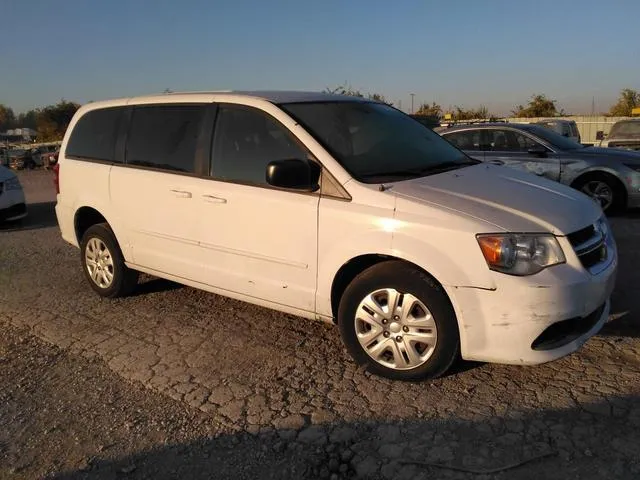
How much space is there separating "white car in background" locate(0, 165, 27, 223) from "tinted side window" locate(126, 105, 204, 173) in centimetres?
601

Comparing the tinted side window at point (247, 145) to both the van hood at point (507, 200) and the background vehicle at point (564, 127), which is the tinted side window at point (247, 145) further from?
the background vehicle at point (564, 127)

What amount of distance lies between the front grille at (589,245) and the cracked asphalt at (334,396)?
2.33 feet

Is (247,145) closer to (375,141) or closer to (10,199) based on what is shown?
(375,141)

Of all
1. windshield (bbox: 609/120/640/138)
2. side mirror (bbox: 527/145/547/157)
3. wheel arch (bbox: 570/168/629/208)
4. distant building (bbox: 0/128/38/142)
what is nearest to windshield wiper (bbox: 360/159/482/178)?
side mirror (bbox: 527/145/547/157)

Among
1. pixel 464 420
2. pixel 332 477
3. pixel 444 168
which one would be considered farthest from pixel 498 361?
pixel 444 168

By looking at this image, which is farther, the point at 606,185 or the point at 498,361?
the point at 606,185

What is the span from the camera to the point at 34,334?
4.67 metres

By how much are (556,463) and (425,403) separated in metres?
0.79

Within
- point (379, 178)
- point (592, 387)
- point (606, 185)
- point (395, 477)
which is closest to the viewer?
point (395, 477)

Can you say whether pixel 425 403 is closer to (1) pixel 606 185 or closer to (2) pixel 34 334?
(2) pixel 34 334

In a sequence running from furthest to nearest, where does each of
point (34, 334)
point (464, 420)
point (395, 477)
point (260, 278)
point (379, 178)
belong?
point (34, 334)
point (260, 278)
point (379, 178)
point (464, 420)
point (395, 477)

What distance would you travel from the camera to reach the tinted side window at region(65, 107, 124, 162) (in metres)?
5.32

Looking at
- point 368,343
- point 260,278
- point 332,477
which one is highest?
point 260,278

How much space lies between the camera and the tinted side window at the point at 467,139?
9.84 metres
